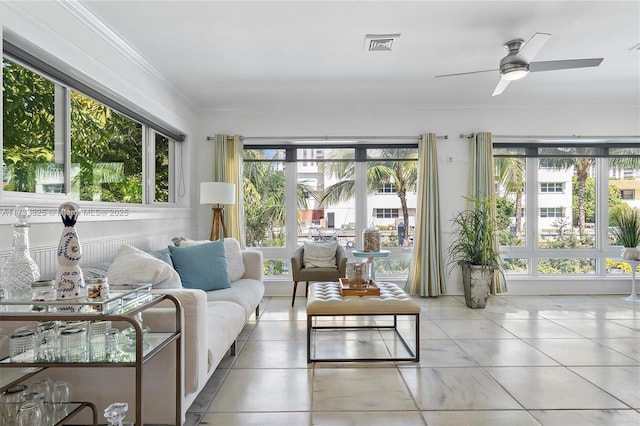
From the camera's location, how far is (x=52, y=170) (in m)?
2.78

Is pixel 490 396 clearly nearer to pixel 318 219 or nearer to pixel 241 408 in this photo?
pixel 241 408

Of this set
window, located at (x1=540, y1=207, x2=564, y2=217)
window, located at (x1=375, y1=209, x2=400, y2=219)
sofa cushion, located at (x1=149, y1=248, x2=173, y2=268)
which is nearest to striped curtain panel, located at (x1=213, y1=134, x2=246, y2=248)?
window, located at (x1=375, y1=209, x2=400, y2=219)

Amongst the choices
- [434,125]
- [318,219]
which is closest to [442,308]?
[318,219]

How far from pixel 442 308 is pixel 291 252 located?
7.09 feet

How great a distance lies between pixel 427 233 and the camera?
17.6 ft

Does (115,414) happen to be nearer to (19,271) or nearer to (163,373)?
(163,373)

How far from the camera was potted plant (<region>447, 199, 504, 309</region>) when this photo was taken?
4754 mm

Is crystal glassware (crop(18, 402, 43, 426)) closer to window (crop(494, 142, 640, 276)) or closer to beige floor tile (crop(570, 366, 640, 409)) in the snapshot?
beige floor tile (crop(570, 366, 640, 409))

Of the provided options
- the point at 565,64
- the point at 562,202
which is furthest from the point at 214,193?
the point at 562,202

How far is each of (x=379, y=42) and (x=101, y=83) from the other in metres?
2.22

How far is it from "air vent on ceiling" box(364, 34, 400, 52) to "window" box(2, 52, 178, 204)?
2.28m

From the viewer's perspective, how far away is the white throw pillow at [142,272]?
2406 millimetres

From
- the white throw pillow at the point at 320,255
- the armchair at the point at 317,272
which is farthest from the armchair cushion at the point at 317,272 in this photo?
the white throw pillow at the point at 320,255

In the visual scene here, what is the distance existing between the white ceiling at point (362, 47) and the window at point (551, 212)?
1.52m
